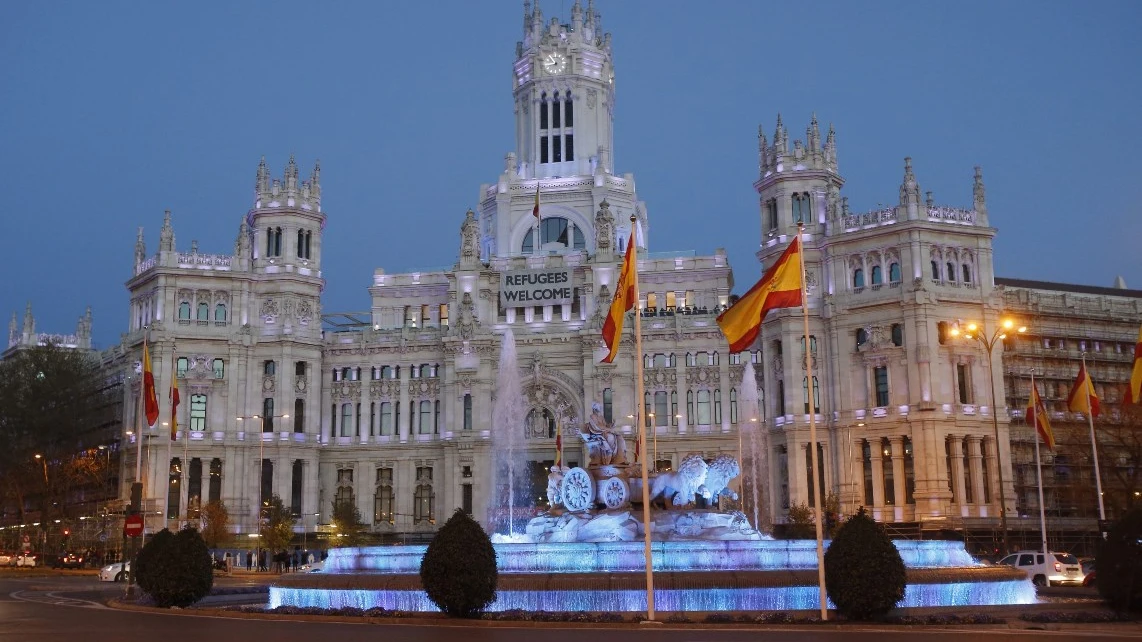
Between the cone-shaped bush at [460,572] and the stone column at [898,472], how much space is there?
61729 millimetres

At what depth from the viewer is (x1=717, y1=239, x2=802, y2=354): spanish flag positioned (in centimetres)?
3997

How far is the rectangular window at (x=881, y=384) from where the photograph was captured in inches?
3743

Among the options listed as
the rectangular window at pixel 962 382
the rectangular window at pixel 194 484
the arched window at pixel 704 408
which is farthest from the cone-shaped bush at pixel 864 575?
the rectangular window at pixel 194 484

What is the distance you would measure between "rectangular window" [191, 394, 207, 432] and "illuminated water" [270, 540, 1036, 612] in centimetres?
6281

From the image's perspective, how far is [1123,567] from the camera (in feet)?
121

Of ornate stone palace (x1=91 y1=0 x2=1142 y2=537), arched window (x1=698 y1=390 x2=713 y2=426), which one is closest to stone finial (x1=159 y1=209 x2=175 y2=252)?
ornate stone palace (x1=91 y1=0 x2=1142 y2=537)

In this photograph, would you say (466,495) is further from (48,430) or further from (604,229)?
(48,430)

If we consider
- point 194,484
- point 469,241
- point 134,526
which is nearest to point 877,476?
point 469,241

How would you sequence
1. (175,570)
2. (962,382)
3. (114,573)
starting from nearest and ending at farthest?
(175,570)
(114,573)
(962,382)

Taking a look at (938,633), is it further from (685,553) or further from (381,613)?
(381,613)

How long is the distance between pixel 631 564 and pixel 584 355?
213 ft

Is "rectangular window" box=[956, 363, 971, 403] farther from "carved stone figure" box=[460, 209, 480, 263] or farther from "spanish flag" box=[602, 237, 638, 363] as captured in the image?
"spanish flag" box=[602, 237, 638, 363]

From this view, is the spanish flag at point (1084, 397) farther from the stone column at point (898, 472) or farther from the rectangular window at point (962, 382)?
the rectangular window at point (962, 382)

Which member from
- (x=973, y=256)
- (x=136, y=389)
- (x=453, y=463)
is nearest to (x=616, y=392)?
(x=453, y=463)
